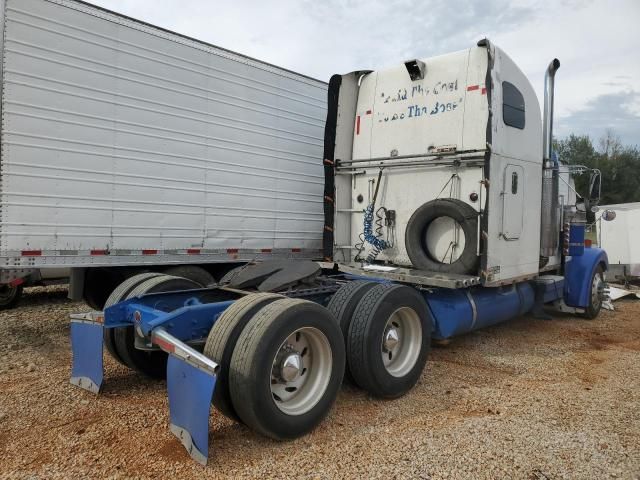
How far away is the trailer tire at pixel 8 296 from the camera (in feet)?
25.6

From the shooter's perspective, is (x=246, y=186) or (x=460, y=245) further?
(x=246, y=186)

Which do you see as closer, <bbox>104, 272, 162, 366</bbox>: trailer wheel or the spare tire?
<bbox>104, 272, 162, 366</bbox>: trailer wheel

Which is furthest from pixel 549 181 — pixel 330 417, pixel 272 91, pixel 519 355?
pixel 330 417

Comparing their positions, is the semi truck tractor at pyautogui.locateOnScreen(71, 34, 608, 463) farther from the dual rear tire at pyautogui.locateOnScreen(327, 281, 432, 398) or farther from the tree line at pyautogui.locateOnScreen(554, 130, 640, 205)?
the tree line at pyautogui.locateOnScreen(554, 130, 640, 205)

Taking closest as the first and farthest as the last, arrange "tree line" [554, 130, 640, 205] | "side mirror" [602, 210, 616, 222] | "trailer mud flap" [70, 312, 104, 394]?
"trailer mud flap" [70, 312, 104, 394] < "side mirror" [602, 210, 616, 222] < "tree line" [554, 130, 640, 205]

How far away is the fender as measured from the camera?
7.81 m

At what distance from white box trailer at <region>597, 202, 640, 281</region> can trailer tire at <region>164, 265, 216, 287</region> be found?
10.7 m

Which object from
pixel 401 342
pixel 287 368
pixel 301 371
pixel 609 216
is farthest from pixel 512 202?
pixel 287 368

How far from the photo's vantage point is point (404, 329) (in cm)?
473

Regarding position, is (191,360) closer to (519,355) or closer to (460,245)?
(460,245)

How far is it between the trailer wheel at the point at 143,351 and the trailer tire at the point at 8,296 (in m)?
4.47

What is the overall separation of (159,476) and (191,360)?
0.68 m

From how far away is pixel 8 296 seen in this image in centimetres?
786

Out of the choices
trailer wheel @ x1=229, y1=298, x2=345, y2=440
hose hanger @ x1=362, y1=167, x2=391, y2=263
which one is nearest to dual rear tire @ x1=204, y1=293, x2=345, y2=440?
trailer wheel @ x1=229, y1=298, x2=345, y2=440
